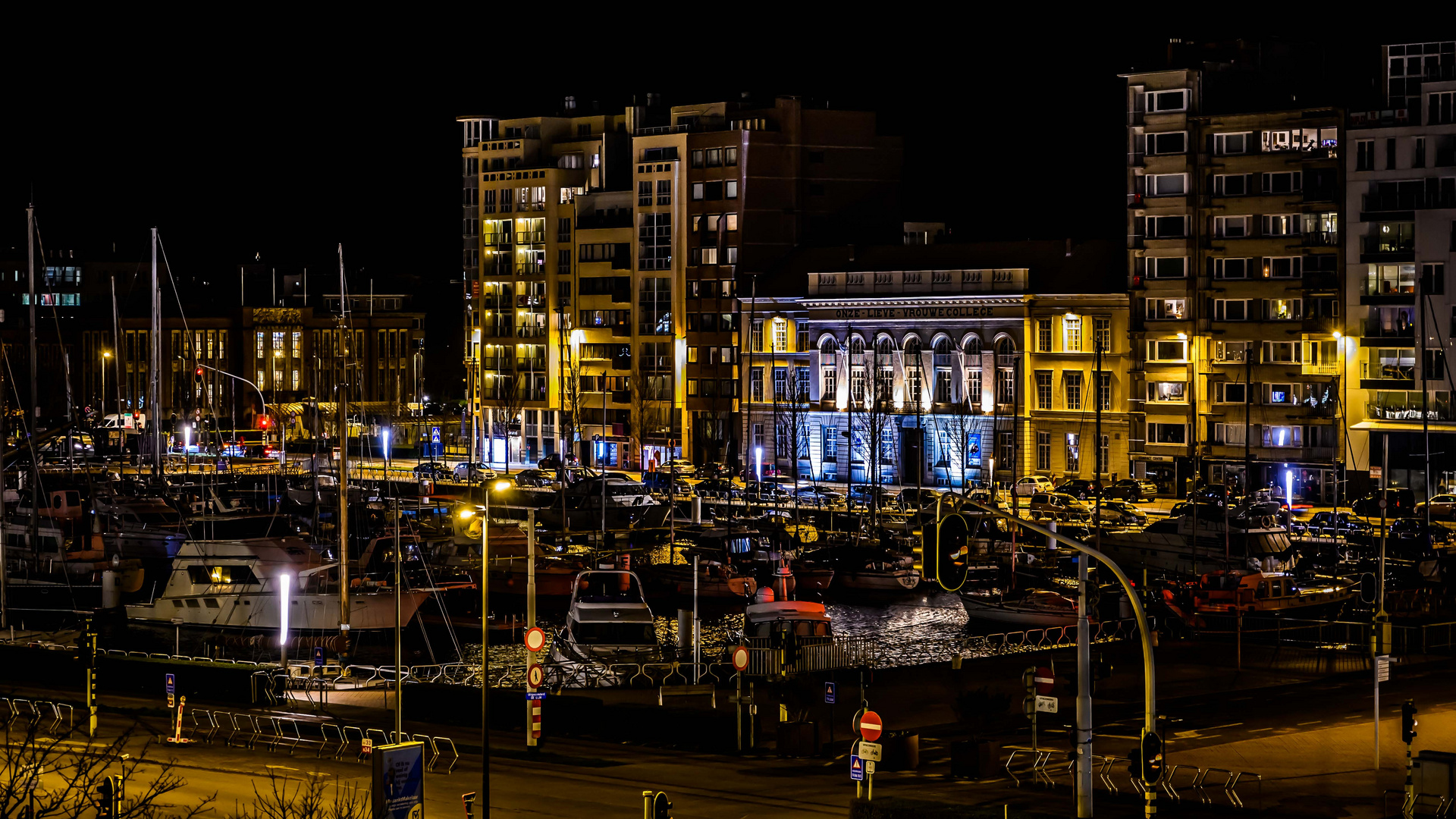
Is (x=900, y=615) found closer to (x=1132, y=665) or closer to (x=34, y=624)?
(x=1132, y=665)

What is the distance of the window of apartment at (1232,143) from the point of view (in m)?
98.8

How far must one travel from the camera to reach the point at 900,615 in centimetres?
7006

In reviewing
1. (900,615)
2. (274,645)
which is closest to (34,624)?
(274,645)

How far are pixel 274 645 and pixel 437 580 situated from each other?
10886 millimetres

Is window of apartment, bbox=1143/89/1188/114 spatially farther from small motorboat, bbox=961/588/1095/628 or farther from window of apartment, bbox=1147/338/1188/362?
small motorboat, bbox=961/588/1095/628

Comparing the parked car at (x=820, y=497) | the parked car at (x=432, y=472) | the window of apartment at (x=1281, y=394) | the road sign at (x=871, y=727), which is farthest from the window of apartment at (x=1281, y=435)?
the road sign at (x=871, y=727)

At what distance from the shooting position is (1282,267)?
98.9m

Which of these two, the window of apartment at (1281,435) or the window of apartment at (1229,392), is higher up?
the window of apartment at (1229,392)

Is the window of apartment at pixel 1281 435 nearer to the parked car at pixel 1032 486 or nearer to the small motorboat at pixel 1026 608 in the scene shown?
the parked car at pixel 1032 486

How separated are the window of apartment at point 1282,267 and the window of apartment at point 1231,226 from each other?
202cm

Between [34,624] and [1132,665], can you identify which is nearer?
[1132,665]

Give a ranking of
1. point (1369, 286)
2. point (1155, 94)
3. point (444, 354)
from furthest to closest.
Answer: point (444, 354) < point (1155, 94) < point (1369, 286)

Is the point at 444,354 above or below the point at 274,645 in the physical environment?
above

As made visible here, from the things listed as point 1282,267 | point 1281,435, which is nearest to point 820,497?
point 1281,435
